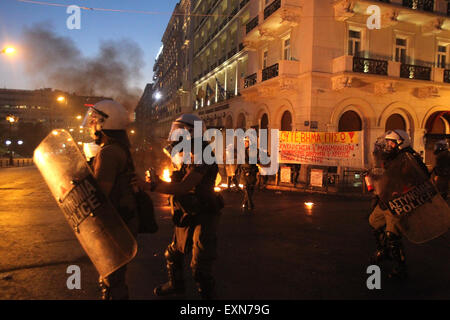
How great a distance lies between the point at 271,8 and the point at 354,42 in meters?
4.83

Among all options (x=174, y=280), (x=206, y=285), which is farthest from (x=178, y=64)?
(x=206, y=285)

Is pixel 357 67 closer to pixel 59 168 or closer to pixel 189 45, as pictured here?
pixel 59 168

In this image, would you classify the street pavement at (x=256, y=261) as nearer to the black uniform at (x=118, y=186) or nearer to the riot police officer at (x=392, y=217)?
the riot police officer at (x=392, y=217)

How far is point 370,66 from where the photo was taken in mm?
15312

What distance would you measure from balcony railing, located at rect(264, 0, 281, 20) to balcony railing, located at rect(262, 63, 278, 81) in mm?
3005

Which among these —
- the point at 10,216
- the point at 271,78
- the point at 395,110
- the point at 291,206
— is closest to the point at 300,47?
the point at 271,78

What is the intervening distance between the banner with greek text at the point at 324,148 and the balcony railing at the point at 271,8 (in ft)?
24.7

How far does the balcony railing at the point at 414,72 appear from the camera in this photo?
16.0 meters

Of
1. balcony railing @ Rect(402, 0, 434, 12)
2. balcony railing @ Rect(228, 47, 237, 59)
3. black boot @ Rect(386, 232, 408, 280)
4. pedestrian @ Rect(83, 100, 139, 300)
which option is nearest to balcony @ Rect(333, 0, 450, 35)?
balcony railing @ Rect(402, 0, 434, 12)

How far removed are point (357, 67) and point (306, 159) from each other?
5.69m

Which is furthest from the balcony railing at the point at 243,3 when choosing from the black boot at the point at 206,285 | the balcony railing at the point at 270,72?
the black boot at the point at 206,285

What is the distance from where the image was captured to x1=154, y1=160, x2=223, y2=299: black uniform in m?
2.91

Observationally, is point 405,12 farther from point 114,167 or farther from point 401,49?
point 114,167
